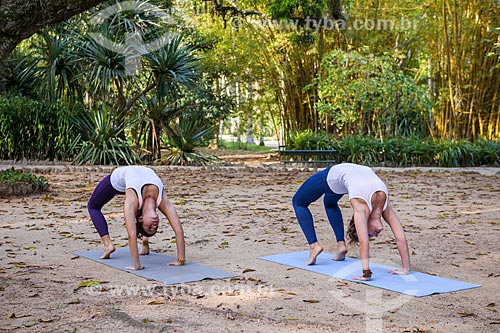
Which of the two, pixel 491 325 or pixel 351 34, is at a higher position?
pixel 351 34

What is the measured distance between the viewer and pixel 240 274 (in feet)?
18.8

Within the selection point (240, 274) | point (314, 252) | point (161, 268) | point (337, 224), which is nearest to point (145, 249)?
point (161, 268)

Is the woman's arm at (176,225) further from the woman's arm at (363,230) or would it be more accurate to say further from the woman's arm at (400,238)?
the woman's arm at (400,238)

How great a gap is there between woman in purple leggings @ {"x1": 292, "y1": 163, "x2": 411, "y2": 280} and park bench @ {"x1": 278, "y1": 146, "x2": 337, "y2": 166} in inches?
425

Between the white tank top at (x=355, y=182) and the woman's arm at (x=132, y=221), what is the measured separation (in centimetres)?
159

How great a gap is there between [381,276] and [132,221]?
200 cm

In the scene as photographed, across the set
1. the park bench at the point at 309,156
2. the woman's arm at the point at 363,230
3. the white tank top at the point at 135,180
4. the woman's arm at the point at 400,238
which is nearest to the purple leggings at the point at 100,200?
the white tank top at the point at 135,180

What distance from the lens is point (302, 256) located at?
6.50 meters

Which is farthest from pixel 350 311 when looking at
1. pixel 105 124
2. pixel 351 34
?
pixel 351 34

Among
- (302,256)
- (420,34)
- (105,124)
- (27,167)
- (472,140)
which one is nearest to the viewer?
(302,256)

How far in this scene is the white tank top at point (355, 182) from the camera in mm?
5516

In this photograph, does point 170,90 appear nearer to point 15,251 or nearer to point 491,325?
point 15,251

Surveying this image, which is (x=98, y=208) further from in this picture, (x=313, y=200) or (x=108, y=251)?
(x=313, y=200)

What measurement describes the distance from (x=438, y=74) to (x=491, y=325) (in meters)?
18.1
